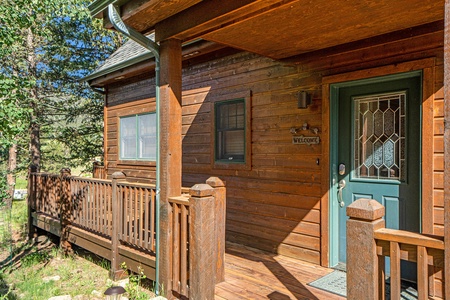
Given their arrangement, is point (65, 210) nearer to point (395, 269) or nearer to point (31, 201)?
point (31, 201)

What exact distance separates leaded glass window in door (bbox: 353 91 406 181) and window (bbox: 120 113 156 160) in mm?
4340

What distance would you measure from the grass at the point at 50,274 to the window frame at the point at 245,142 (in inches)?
77.0

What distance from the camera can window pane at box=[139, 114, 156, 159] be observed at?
22.2 feet

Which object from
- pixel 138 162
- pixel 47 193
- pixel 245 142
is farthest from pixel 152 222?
pixel 138 162

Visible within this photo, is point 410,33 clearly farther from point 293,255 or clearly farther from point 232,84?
point 293,255

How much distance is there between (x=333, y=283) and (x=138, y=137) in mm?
5146

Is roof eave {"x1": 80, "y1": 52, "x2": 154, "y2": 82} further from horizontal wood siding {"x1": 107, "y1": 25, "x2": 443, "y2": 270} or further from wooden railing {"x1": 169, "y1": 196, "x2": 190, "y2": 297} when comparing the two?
wooden railing {"x1": 169, "y1": 196, "x2": 190, "y2": 297}

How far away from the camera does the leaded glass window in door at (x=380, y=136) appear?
Answer: 319cm

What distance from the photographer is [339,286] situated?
3.10m

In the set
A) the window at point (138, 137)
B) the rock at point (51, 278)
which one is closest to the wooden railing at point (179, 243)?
the rock at point (51, 278)

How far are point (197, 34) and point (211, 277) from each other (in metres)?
2.20

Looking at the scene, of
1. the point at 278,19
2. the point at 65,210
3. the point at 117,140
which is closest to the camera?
the point at 278,19

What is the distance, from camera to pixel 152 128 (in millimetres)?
6766

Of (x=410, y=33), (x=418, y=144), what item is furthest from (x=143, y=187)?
(x=410, y=33)
